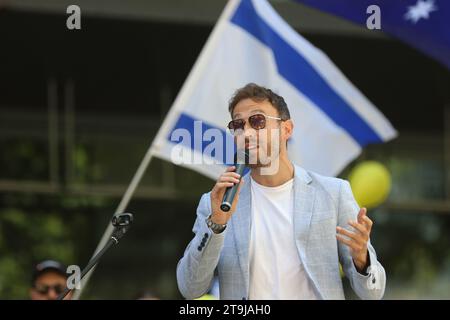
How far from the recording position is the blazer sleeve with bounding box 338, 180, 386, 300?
366 cm

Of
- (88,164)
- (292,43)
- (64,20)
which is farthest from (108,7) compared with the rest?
(292,43)

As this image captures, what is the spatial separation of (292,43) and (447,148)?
5870mm

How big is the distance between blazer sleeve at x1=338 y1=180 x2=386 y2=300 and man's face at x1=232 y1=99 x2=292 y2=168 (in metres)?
0.30

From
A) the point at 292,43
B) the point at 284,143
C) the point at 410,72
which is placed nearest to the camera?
the point at 284,143

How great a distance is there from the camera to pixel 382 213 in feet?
39.7

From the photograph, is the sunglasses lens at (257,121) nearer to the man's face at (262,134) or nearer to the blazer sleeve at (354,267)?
the man's face at (262,134)

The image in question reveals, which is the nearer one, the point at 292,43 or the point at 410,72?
the point at 292,43

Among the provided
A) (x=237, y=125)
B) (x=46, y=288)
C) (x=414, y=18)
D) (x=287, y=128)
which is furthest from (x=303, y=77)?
(x=237, y=125)

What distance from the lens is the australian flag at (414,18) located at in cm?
597

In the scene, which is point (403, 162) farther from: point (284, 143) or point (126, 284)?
point (284, 143)

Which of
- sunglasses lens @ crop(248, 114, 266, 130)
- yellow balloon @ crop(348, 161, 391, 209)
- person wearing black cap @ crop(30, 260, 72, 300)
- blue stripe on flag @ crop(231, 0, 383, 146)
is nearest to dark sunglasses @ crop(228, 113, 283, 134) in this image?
sunglasses lens @ crop(248, 114, 266, 130)

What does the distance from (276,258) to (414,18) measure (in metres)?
2.79

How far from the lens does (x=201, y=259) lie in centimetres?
368

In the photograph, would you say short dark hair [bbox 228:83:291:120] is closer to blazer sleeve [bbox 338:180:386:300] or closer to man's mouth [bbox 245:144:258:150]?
man's mouth [bbox 245:144:258:150]
